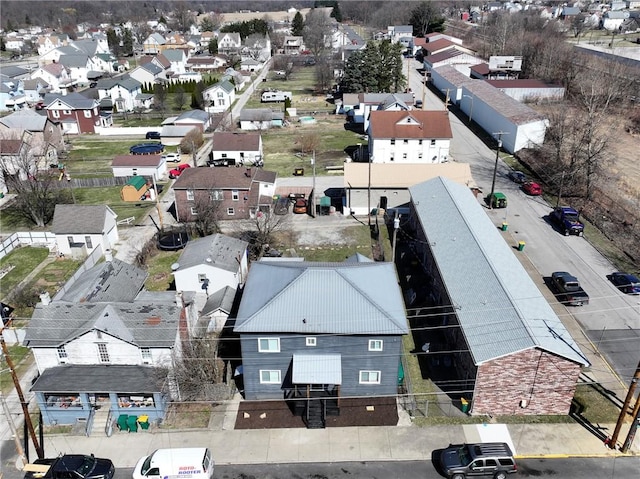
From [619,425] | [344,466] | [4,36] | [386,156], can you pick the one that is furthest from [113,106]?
[4,36]

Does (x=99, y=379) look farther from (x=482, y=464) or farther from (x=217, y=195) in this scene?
(x=217, y=195)

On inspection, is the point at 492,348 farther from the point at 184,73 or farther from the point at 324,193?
the point at 184,73

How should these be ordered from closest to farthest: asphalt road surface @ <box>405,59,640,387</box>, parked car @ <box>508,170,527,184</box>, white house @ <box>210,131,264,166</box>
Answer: asphalt road surface @ <box>405,59,640,387</box>
parked car @ <box>508,170,527,184</box>
white house @ <box>210,131,264,166</box>

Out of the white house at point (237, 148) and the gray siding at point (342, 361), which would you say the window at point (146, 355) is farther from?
the white house at point (237, 148)

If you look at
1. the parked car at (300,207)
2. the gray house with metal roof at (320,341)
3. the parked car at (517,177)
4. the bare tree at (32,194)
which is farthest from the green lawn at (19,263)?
the parked car at (517,177)

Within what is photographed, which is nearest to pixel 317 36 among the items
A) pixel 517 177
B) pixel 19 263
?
pixel 517 177

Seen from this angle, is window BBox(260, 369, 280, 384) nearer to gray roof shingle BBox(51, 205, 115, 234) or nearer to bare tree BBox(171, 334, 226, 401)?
bare tree BBox(171, 334, 226, 401)

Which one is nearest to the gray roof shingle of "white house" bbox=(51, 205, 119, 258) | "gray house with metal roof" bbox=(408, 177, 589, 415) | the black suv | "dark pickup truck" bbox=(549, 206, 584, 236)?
"white house" bbox=(51, 205, 119, 258)
